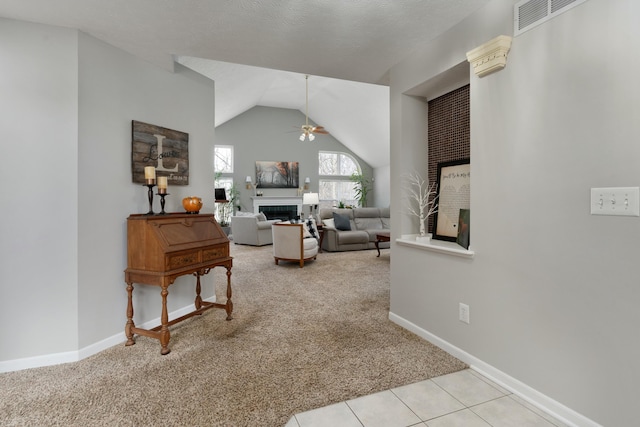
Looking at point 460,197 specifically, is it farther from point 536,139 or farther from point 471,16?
point 471,16

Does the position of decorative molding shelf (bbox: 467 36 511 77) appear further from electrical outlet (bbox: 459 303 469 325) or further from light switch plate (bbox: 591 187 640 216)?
electrical outlet (bbox: 459 303 469 325)

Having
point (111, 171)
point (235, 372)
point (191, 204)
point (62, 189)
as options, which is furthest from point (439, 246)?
point (62, 189)

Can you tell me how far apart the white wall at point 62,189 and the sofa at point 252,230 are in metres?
4.99

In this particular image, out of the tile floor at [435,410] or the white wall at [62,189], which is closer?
the tile floor at [435,410]

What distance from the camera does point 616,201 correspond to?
1.34 meters

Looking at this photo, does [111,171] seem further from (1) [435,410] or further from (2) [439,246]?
(1) [435,410]

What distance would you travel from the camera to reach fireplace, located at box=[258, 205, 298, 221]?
9.78 meters

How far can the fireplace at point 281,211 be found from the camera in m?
9.78

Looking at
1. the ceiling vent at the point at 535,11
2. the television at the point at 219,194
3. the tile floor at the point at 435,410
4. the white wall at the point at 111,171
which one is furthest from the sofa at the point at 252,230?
the ceiling vent at the point at 535,11

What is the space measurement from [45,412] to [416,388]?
1.98 m

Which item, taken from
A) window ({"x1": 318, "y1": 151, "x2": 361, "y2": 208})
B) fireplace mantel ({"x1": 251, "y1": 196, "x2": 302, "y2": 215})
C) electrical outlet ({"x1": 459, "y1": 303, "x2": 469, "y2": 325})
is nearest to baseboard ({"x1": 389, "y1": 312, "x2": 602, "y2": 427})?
electrical outlet ({"x1": 459, "y1": 303, "x2": 469, "y2": 325})

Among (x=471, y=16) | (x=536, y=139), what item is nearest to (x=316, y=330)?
(x=536, y=139)

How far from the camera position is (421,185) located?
273cm

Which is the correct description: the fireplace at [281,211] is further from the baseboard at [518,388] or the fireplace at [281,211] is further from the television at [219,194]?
the baseboard at [518,388]
